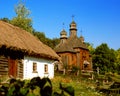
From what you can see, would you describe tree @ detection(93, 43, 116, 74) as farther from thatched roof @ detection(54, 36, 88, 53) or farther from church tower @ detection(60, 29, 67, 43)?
thatched roof @ detection(54, 36, 88, 53)

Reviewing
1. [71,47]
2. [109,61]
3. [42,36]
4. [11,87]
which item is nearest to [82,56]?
[71,47]

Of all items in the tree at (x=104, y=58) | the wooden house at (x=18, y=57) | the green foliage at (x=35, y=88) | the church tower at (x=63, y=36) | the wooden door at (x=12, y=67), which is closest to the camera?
the green foliage at (x=35, y=88)

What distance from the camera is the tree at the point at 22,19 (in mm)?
50281

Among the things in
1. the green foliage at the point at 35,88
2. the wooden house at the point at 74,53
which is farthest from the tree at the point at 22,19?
the green foliage at the point at 35,88

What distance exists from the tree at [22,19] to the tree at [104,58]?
79.4ft

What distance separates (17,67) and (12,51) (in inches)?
71.4

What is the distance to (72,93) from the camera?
177cm

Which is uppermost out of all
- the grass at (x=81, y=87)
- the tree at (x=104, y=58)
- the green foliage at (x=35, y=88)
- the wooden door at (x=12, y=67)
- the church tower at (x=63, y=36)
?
the church tower at (x=63, y=36)

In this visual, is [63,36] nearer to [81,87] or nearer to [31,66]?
[31,66]

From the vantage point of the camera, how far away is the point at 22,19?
50.9 metres

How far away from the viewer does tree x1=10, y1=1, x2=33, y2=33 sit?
1980 inches

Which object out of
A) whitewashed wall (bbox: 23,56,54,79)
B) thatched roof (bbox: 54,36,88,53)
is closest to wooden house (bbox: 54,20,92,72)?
thatched roof (bbox: 54,36,88,53)

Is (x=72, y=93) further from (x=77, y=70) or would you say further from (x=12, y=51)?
(x=77, y=70)

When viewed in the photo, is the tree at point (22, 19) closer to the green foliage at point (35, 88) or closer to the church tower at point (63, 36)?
the church tower at point (63, 36)
